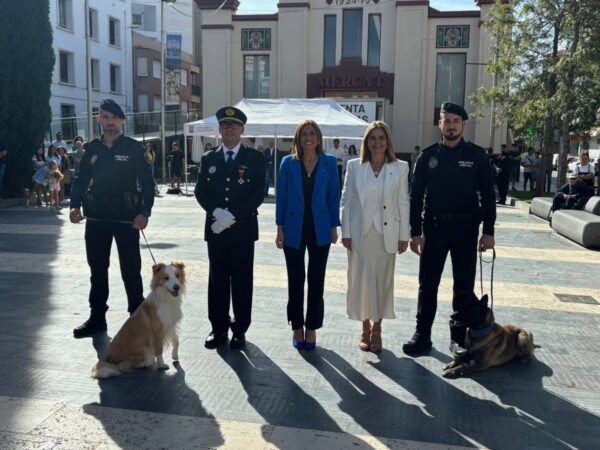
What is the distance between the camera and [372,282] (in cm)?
461

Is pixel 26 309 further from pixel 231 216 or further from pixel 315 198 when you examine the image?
pixel 315 198

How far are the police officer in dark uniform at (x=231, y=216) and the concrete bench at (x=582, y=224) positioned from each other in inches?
293

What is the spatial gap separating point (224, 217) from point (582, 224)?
792cm

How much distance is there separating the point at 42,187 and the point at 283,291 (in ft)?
35.8

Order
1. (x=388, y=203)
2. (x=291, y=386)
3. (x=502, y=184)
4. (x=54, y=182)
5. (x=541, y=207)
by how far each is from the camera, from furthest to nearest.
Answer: (x=502, y=184)
(x=54, y=182)
(x=541, y=207)
(x=388, y=203)
(x=291, y=386)

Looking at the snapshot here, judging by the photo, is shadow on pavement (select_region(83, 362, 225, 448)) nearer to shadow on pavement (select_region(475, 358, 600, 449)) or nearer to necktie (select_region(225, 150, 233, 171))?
necktie (select_region(225, 150, 233, 171))

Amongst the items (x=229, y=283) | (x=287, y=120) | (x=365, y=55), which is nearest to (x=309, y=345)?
(x=229, y=283)

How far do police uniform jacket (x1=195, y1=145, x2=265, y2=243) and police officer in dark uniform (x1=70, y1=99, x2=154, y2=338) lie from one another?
0.66 m

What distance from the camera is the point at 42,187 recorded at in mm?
14922

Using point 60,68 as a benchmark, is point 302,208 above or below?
below

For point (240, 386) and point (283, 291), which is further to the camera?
point (283, 291)

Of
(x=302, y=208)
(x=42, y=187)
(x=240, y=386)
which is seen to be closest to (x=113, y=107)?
(x=302, y=208)

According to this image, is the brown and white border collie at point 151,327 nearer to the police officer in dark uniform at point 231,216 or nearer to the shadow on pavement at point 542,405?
the police officer in dark uniform at point 231,216

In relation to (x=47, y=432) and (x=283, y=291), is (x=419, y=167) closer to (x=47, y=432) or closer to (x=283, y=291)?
(x=283, y=291)
